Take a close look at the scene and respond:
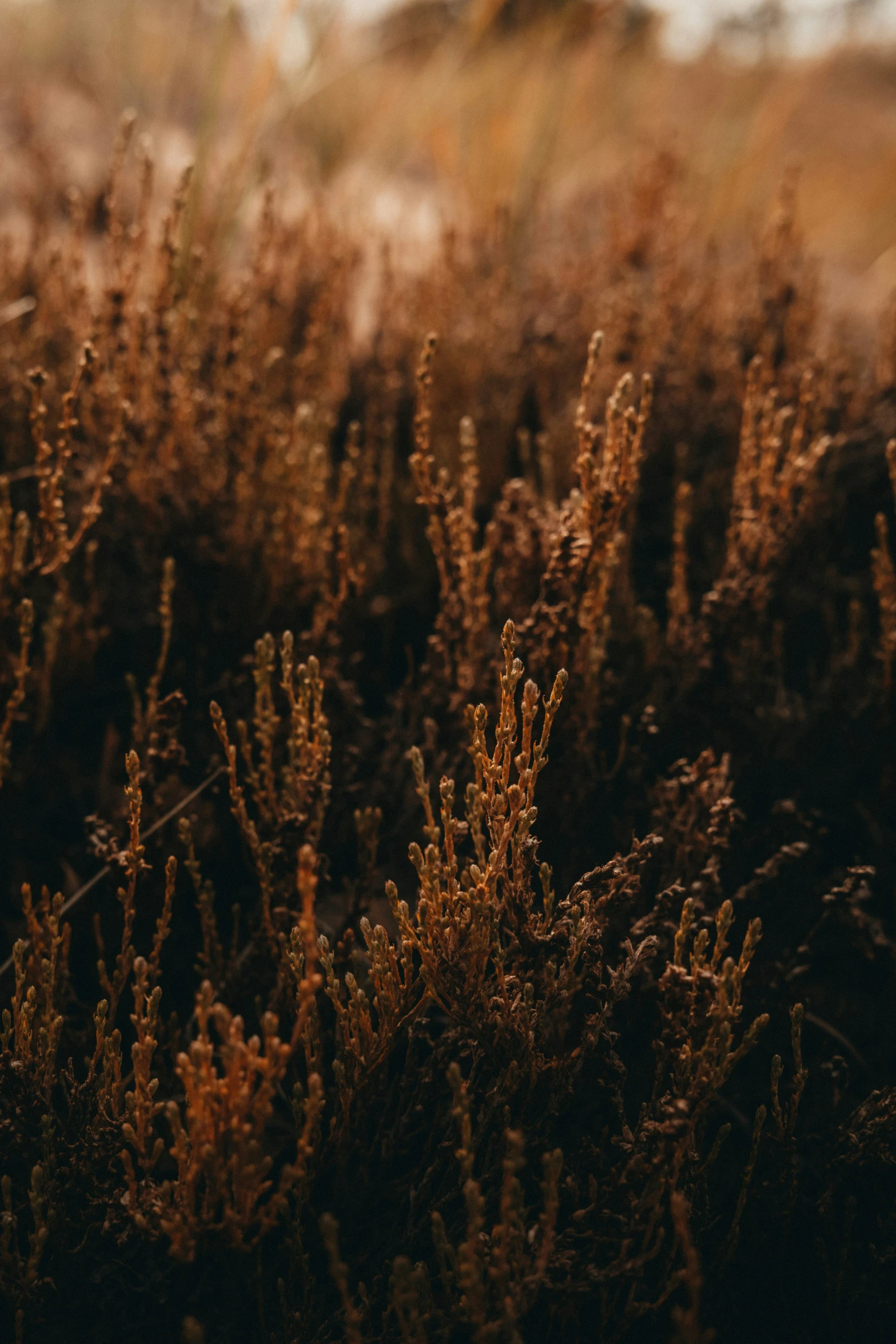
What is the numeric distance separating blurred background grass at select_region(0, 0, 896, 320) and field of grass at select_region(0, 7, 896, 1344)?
0.25m

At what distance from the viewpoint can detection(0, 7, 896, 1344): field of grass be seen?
34.5 inches

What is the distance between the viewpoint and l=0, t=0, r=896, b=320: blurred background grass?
271cm

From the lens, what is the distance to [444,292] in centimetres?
246

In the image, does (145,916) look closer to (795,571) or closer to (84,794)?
(84,794)

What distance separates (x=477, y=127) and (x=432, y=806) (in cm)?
399

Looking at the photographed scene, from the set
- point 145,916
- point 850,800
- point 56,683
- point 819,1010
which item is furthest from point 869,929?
point 56,683

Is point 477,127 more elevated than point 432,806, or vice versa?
point 477,127

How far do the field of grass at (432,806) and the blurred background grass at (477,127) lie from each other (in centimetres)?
25

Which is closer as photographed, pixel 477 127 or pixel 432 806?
pixel 432 806

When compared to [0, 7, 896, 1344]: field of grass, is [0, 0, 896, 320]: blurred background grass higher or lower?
higher

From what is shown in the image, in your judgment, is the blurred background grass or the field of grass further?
the blurred background grass

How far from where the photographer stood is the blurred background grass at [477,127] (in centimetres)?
271

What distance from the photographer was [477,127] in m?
4.09

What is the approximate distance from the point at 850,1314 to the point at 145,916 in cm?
98
